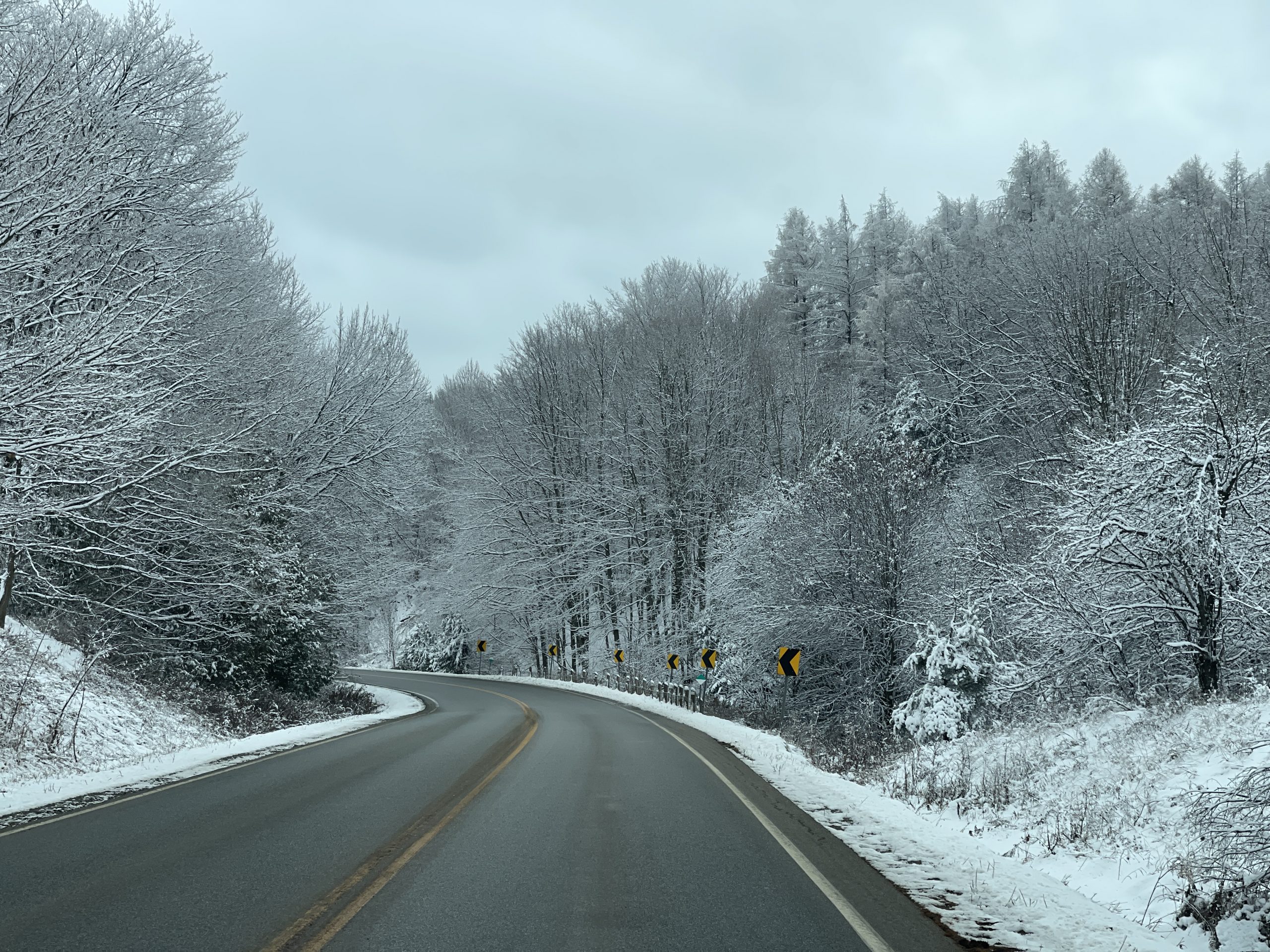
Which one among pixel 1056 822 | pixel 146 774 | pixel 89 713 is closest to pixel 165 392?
pixel 146 774

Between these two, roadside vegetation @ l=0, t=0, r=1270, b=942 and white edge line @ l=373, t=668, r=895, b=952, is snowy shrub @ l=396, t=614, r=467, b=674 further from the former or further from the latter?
white edge line @ l=373, t=668, r=895, b=952

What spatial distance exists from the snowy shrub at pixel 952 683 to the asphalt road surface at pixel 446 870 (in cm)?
729

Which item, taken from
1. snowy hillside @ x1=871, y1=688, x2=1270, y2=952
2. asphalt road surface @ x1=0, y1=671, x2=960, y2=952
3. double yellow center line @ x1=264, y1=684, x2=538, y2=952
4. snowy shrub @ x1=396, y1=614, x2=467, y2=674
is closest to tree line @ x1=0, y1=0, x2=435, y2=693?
asphalt road surface @ x1=0, y1=671, x2=960, y2=952

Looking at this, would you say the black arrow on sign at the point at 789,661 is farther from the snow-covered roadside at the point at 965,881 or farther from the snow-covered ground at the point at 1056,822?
the snow-covered roadside at the point at 965,881

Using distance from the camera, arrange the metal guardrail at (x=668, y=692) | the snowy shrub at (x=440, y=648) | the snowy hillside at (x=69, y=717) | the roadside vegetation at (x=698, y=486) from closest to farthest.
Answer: the roadside vegetation at (x=698, y=486) < the snowy hillside at (x=69, y=717) < the metal guardrail at (x=668, y=692) < the snowy shrub at (x=440, y=648)

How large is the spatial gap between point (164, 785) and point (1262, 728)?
11.5 metres

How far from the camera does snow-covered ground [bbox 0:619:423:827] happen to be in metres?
9.95

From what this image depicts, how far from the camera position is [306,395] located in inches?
1023

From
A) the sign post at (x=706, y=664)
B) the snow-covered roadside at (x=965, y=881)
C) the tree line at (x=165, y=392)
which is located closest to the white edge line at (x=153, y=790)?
the tree line at (x=165, y=392)

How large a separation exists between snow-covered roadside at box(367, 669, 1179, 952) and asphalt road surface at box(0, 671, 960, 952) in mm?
278

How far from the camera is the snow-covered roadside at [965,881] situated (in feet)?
16.4

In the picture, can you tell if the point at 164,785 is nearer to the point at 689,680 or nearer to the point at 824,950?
the point at 824,950

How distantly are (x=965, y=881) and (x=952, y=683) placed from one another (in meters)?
11.8

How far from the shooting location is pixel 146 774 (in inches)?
421
